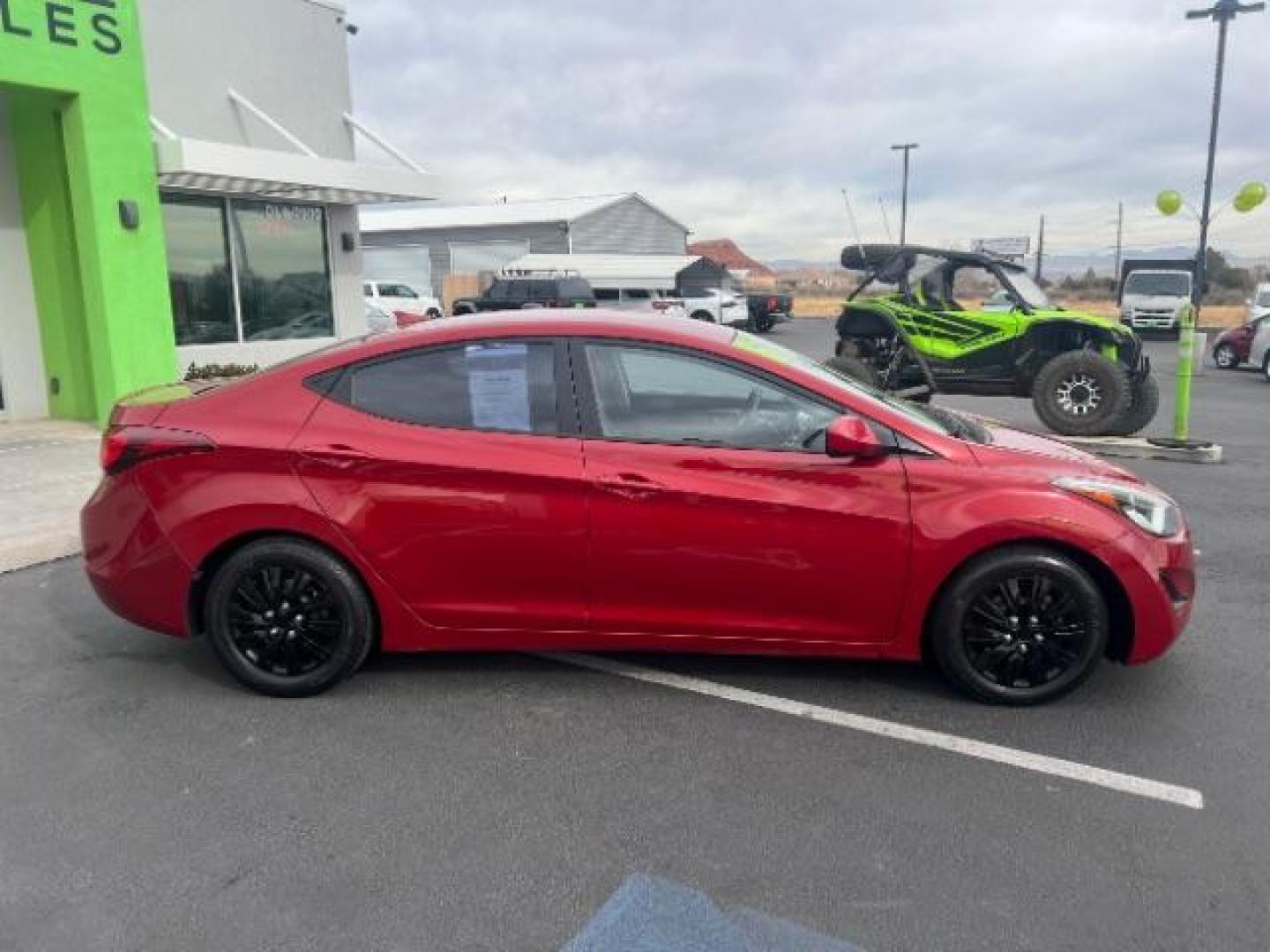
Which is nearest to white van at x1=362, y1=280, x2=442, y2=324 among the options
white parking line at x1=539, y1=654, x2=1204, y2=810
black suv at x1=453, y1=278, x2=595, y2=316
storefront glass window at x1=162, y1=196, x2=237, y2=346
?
black suv at x1=453, y1=278, x2=595, y2=316

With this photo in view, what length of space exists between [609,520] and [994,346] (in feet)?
24.8

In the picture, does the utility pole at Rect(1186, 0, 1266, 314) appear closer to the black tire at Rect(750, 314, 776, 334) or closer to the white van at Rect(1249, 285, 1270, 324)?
the white van at Rect(1249, 285, 1270, 324)

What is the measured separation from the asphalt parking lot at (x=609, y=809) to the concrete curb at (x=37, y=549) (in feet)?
4.77

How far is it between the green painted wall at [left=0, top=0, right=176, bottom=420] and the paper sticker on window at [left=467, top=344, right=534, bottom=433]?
6963 millimetres

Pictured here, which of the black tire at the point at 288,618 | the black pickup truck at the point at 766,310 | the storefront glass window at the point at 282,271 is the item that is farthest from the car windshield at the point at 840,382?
the black pickup truck at the point at 766,310

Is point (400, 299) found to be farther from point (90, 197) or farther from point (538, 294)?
point (90, 197)

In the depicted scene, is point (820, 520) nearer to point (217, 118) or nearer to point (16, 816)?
point (16, 816)

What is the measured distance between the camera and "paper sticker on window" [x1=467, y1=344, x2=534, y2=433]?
145 inches

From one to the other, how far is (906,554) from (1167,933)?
1.44m

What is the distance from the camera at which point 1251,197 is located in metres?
18.1

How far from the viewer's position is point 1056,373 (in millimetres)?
9445

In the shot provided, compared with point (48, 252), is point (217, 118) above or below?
above

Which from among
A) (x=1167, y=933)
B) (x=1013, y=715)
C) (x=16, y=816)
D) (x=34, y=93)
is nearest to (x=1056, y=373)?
(x=1013, y=715)

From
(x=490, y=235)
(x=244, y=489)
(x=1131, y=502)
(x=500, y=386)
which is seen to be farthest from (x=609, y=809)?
(x=490, y=235)
